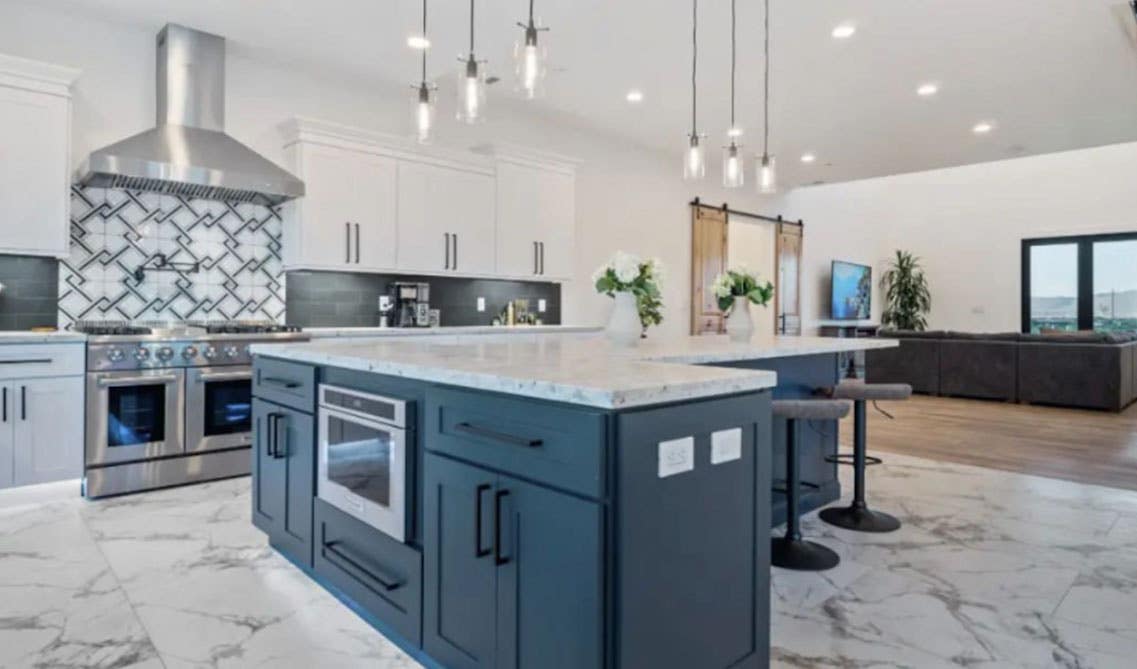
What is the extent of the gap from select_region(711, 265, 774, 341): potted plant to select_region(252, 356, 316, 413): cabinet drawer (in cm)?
211

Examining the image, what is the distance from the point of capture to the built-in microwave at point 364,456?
200cm

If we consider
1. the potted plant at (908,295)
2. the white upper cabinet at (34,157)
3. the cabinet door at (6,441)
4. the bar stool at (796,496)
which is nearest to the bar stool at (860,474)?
the bar stool at (796,496)

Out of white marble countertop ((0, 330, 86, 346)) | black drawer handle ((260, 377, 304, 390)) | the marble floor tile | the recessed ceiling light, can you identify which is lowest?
the marble floor tile

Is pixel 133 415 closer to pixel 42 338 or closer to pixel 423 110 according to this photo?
pixel 42 338

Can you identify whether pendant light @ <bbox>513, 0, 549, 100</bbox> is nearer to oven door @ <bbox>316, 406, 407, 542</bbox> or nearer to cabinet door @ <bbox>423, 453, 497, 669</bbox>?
oven door @ <bbox>316, 406, 407, 542</bbox>

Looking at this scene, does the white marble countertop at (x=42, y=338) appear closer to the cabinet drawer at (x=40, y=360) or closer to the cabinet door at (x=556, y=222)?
the cabinet drawer at (x=40, y=360)

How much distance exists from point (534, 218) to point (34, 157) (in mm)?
3535

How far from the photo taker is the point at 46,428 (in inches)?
142

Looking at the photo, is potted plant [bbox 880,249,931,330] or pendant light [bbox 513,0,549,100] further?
potted plant [bbox 880,249,931,330]

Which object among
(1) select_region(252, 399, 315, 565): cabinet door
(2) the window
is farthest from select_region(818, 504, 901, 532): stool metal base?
(2) the window

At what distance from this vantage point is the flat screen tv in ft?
35.4

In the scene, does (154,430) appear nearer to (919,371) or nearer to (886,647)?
(886,647)

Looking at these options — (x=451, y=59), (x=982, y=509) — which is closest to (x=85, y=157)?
(x=451, y=59)

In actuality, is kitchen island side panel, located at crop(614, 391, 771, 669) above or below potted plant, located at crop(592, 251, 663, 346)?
below
